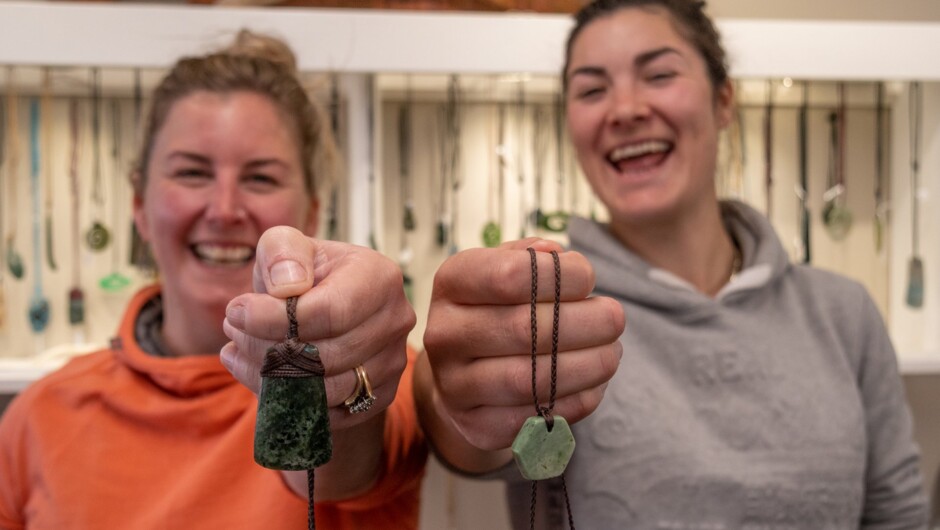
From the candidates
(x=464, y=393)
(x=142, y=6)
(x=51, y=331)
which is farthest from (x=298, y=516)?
(x=51, y=331)

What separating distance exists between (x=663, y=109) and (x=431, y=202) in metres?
0.74

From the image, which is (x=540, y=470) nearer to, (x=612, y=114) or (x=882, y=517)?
(x=612, y=114)

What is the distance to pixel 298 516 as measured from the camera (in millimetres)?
681

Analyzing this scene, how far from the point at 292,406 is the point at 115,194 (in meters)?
1.37

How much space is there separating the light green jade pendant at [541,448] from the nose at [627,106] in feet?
1.81

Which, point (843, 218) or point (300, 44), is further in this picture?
point (843, 218)

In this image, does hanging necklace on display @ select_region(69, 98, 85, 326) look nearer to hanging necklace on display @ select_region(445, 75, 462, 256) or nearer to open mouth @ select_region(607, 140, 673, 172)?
hanging necklace on display @ select_region(445, 75, 462, 256)

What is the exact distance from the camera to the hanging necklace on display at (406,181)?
152cm

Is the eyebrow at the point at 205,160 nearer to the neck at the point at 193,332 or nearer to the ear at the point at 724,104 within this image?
the neck at the point at 193,332

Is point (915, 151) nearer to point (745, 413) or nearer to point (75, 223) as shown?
point (745, 413)

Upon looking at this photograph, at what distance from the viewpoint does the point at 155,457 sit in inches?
30.5

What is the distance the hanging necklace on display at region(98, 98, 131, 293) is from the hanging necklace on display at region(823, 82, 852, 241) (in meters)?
1.44

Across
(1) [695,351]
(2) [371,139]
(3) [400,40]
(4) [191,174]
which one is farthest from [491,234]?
(4) [191,174]

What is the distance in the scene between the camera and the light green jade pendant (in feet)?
1.40
